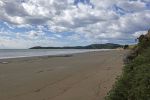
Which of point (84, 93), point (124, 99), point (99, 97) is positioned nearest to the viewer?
point (124, 99)

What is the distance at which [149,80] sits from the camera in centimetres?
524

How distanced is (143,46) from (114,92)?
4980 mm

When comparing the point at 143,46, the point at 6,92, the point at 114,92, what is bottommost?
the point at 6,92

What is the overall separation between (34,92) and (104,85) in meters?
2.80

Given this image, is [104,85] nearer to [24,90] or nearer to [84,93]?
[84,93]

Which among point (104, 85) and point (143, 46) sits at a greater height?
point (143, 46)

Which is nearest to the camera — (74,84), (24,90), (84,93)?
(84,93)

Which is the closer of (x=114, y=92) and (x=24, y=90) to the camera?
(x=114, y=92)

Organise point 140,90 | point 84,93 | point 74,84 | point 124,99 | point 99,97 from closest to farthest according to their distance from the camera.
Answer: point 140,90, point 124,99, point 99,97, point 84,93, point 74,84

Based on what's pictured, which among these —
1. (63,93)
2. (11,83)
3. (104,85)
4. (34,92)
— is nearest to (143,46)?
(104,85)

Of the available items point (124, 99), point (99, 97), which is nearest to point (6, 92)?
point (99, 97)

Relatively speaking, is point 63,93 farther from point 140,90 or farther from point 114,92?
point 140,90

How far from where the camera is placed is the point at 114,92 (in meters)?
6.41

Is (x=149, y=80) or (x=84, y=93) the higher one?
(x=149, y=80)
